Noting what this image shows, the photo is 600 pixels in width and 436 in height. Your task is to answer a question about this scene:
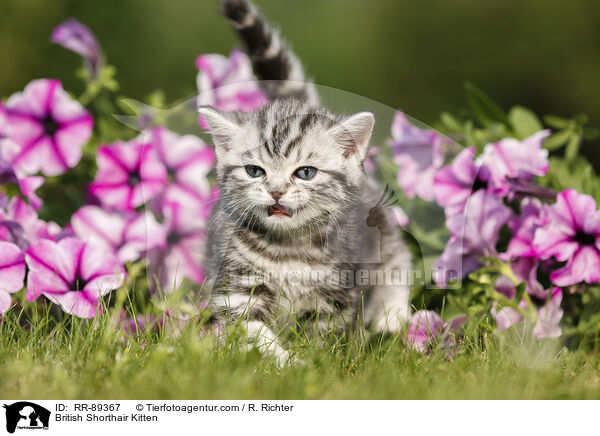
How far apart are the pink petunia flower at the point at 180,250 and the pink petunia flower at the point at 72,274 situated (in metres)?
0.10

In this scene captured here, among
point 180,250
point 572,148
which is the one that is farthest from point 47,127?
point 572,148

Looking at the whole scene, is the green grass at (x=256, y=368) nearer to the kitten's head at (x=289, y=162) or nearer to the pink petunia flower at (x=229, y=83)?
the kitten's head at (x=289, y=162)

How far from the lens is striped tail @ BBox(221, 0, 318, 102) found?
152cm

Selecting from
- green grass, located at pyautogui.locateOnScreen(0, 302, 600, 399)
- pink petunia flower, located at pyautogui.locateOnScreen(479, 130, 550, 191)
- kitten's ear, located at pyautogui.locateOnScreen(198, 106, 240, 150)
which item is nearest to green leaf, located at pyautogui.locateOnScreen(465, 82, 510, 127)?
pink petunia flower, located at pyautogui.locateOnScreen(479, 130, 550, 191)

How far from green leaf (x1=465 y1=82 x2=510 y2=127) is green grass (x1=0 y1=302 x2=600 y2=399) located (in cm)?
76

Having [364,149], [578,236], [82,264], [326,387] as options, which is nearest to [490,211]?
[578,236]

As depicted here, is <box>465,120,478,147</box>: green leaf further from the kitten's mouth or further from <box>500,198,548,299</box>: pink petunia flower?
the kitten's mouth

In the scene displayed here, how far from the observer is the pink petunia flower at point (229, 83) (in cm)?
165

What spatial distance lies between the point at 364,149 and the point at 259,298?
0.38m

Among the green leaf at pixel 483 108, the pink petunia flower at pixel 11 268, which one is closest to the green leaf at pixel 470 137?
the green leaf at pixel 483 108

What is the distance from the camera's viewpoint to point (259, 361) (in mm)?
1259

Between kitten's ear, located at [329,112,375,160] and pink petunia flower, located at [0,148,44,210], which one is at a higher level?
kitten's ear, located at [329,112,375,160]

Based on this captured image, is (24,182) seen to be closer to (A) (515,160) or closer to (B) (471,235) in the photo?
(B) (471,235)
